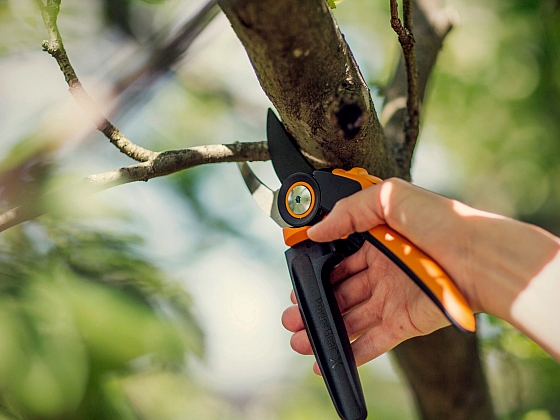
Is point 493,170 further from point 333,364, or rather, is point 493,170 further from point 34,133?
point 34,133

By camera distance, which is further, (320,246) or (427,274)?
(320,246)

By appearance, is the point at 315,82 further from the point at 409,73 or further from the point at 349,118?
the point at 409,73

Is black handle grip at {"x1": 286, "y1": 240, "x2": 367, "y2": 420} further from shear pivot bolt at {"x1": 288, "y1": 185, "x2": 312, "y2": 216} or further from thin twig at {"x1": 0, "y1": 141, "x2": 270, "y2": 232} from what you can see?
thin twig at {"x1": 0, "y1": 141, "x2": 270, "y2": 232}

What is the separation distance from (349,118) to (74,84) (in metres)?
0.36

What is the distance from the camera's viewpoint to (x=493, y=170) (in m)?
1.72

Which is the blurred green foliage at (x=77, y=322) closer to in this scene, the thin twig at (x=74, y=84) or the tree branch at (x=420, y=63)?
the thin twig at (x=74, y=84)

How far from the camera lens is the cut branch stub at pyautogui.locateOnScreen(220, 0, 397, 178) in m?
0.43

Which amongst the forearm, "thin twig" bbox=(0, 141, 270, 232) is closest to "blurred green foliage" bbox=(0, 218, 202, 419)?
"thin twig" bbox=(0, 141, 270, 232)

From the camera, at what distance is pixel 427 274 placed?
1.87ft

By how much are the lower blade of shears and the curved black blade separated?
7 cm

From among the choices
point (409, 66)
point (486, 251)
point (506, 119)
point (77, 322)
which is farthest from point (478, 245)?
point (506, 119)

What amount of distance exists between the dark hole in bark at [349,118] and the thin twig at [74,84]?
27 cm

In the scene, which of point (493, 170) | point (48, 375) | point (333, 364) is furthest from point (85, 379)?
point (493, 170)

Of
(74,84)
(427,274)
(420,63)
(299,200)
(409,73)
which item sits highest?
(420,63)
